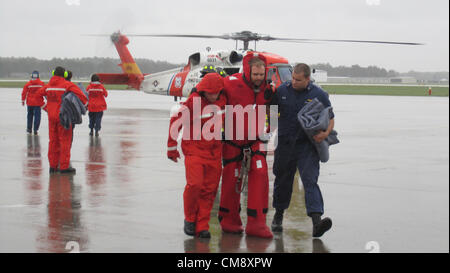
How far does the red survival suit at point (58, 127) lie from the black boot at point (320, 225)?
17.3 ft

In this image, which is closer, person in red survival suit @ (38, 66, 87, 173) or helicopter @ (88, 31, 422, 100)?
person in red survival suit @ (38, 66, 87, 173)

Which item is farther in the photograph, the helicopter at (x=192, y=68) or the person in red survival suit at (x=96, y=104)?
the helicopter at (x=192, y=68)

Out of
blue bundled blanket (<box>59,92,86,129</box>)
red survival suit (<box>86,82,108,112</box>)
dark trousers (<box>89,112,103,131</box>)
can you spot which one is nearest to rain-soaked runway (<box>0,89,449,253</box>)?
blue bundled blanket (<box>59,92,86,129</box>)

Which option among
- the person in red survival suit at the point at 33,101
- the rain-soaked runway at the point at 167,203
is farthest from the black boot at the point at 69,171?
the person in red survival suit at the point at 33,101

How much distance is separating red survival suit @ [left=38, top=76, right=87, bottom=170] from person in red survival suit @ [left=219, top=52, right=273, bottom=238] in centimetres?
451

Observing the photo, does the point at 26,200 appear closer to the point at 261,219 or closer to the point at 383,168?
the point at 261,219

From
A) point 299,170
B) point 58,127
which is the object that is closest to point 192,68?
point 58,127

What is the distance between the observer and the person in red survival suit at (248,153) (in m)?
6.91

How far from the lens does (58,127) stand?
10.9 meters

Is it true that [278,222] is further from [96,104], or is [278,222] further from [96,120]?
[96,104]

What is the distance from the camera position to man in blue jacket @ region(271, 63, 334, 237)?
6.94 m

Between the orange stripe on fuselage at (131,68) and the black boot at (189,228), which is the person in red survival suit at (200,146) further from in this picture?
the orange stripe on fuselage at (131,68)

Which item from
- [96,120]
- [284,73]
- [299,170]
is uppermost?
[284,73]

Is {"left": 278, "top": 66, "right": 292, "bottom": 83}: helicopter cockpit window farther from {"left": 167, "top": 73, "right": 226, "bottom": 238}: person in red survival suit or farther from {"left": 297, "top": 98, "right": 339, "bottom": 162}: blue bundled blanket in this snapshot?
{"left": 167, "top": 73, "right": 226, "bottom": 238}: person in red survival suit
